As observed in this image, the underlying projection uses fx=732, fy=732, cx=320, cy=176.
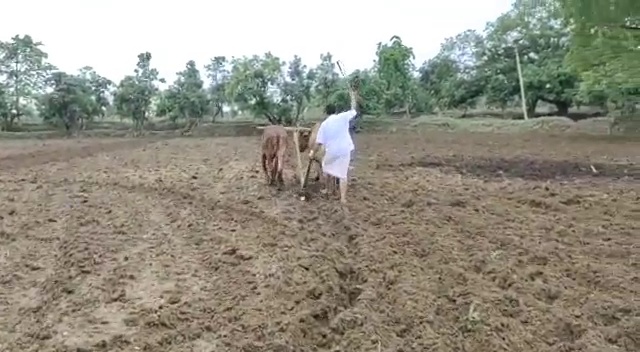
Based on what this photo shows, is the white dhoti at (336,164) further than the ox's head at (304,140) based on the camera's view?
No

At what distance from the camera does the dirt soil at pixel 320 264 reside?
417cm

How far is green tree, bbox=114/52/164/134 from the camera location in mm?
24750

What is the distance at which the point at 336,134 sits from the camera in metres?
7.86

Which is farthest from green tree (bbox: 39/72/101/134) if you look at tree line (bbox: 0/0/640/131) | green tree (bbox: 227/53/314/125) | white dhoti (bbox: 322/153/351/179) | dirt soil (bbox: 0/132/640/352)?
white dhoti (bbox: 322/153/351/179)

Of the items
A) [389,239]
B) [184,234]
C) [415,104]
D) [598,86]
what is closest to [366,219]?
[389,239]

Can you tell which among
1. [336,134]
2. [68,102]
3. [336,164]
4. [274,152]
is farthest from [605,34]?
[68,102]

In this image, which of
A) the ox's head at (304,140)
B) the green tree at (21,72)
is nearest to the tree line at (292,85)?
the green tree at (21,72)

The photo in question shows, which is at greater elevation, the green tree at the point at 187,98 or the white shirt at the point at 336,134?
the green tree at the point at 187,98

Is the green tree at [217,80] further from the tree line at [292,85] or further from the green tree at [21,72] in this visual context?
the green tree at [21,72]

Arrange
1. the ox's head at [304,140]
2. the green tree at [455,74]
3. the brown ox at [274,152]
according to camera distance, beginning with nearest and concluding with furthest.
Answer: the brown ox at [274,152] < the ox's head at [304,140] < the green tree at [455,74]

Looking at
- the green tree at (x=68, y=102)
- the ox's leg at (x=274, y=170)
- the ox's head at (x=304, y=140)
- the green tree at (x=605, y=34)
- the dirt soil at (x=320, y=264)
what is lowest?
the dirt soil at (x=320, y=264)

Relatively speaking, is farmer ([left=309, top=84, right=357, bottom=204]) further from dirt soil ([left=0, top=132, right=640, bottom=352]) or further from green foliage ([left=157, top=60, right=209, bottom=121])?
green foliage ([left=157, top=60, right=209, bottom=121])

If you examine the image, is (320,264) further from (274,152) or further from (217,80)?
(217,80)

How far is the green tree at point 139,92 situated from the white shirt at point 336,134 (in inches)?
712
